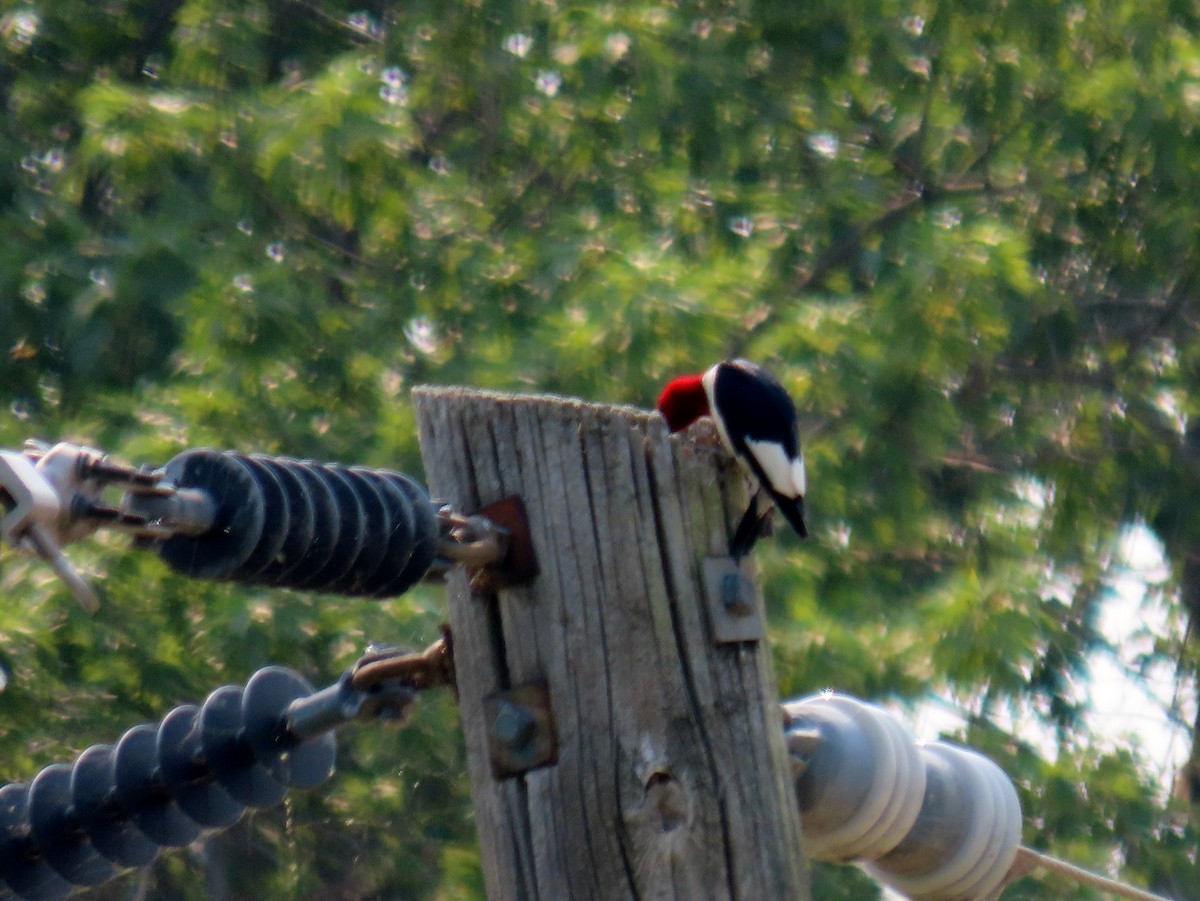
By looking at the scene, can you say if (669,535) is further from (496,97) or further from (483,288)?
(496,97)

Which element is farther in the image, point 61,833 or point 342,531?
Answer: point 61,833

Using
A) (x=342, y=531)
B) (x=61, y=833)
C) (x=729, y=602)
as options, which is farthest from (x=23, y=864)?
(x=729, y=602)

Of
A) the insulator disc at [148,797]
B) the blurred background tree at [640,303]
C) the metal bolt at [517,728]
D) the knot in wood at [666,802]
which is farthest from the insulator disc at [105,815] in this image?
the blurred background tree at [640,303]

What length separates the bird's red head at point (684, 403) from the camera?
5.21m

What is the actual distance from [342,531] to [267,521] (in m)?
0.18

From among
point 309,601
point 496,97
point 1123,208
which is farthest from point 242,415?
point 1123,208

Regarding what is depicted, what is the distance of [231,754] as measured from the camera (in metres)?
3.25

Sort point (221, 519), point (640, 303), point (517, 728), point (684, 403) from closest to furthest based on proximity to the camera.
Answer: point (221, 519), point (517, 728), point (684, 403), point (640, 303)

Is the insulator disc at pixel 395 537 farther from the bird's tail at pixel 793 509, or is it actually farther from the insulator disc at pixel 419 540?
the bird's tail at pixel 793 509

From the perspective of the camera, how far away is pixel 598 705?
2721mm

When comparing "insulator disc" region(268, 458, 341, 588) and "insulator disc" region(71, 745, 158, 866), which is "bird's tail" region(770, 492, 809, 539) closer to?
"insulator disc" region(268, 458, 341, 588)

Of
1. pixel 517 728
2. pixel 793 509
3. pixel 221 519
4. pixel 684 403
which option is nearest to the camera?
pixel 221 519

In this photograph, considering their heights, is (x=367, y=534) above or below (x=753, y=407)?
below

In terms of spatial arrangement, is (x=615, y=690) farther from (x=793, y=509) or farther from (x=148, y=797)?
(x=793, y=509)
